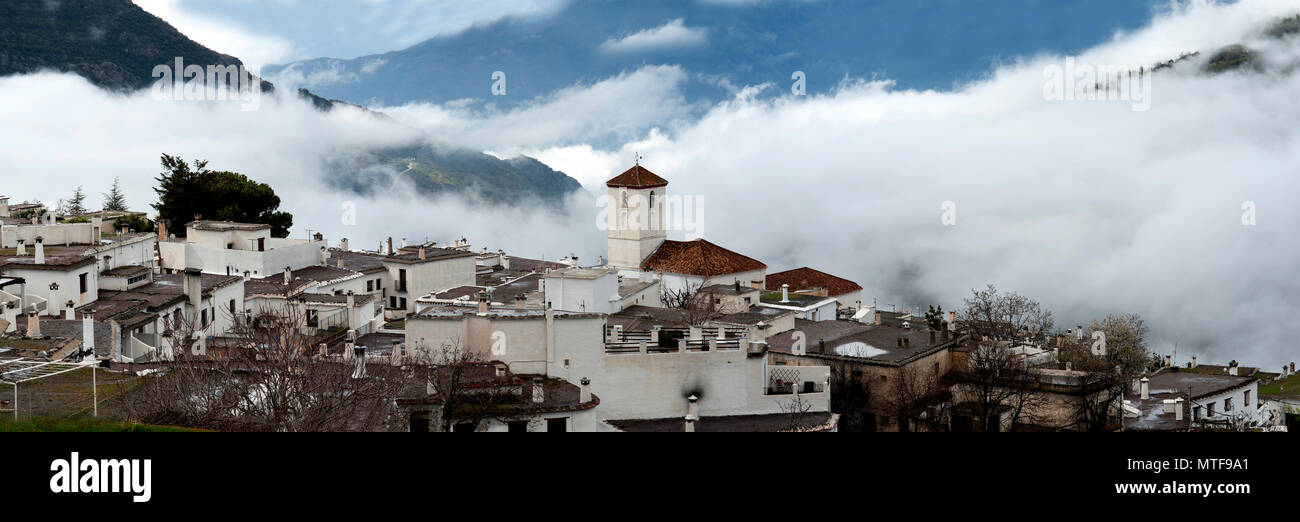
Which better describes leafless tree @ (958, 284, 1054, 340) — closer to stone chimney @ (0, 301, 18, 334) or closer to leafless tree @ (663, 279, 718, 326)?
leafless tree @ (663, 279, 718, 326)

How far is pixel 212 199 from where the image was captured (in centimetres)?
6034

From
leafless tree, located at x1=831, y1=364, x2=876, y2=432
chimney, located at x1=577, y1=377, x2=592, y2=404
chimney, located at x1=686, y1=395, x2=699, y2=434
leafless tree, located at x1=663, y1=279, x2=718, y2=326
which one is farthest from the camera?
leafless tree, located at x1=663, y1=279, x2=718, y2=326

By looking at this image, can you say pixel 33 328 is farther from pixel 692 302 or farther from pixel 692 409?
pixel 692 302

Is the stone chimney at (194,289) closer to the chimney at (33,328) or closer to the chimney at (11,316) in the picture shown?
the chimney at (11,316)

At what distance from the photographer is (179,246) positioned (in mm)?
51094

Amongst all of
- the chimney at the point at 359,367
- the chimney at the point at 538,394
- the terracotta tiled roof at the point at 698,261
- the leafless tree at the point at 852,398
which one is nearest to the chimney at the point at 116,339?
the chimney at the point at 359,367

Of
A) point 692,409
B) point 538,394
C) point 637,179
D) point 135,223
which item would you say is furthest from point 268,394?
point 637,179

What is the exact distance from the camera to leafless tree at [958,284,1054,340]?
46.2m

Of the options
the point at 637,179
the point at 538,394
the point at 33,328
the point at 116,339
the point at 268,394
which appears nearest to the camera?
the point at 268,394

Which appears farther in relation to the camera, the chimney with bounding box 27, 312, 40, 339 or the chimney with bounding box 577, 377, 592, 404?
the chimney with bounding box 27, 312, 40, 339

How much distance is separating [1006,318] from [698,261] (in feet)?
49.7

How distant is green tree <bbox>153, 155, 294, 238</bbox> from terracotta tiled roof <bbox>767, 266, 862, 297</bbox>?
2406cm

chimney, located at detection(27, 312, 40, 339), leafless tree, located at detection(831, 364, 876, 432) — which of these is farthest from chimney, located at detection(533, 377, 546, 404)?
chimney, located at detection(27, 312, 40, 339)
